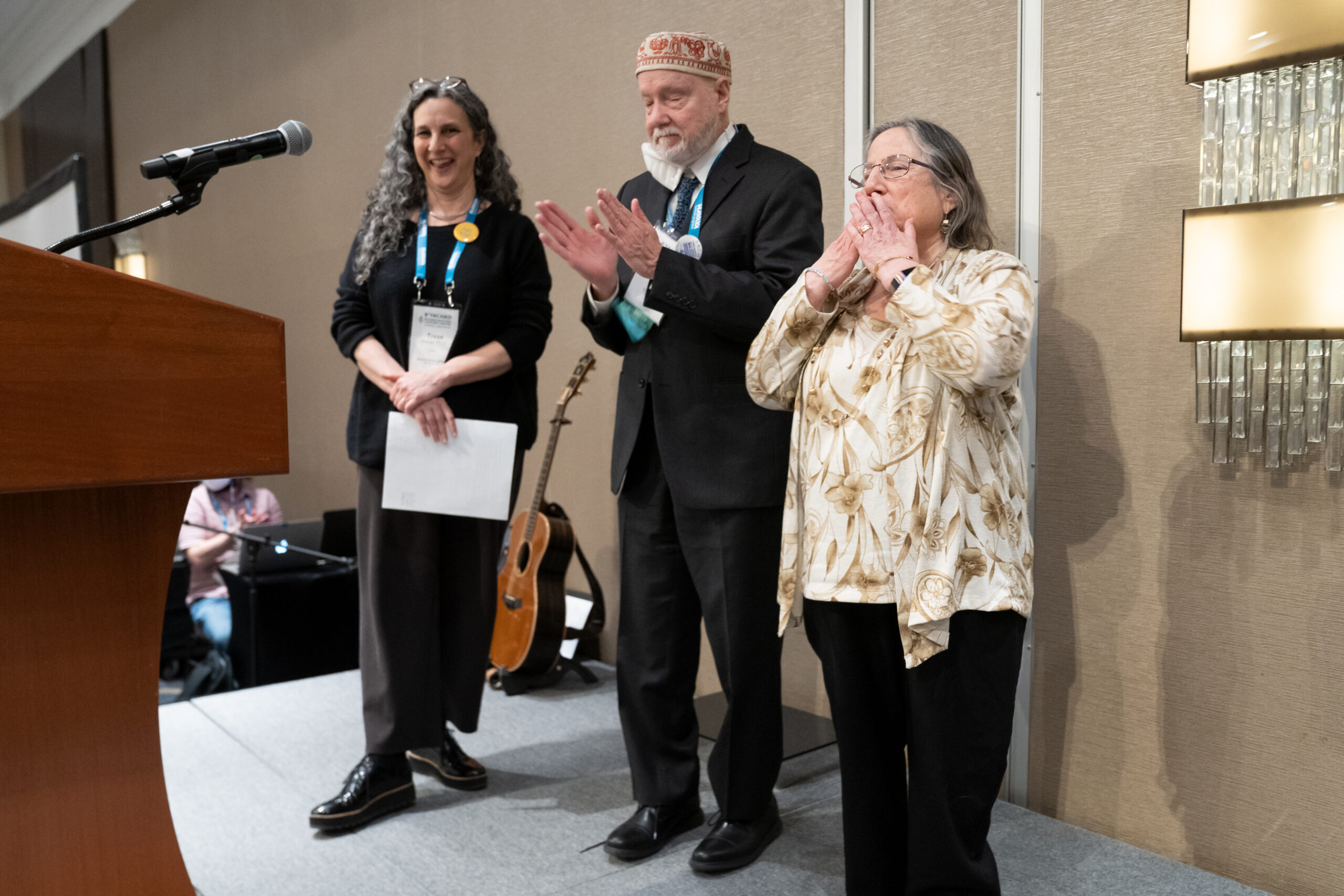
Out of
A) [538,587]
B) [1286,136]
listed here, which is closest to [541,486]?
[538,587]

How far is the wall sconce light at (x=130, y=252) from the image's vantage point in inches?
255

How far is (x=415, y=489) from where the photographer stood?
2262 millimetres

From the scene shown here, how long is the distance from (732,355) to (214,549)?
301 centimetres

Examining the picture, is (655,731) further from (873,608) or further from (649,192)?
(649,192)

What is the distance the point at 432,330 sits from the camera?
231 cm

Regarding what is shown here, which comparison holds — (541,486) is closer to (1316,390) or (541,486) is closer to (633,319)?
(633,319)

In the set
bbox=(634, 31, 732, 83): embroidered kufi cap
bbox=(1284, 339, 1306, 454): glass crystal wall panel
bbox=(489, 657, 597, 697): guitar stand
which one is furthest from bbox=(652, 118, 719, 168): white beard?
bbox=(489, 657, 597, 697): guitar stand

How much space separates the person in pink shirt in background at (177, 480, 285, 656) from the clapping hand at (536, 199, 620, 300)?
2.72 m

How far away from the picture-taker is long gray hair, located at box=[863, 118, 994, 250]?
159cm

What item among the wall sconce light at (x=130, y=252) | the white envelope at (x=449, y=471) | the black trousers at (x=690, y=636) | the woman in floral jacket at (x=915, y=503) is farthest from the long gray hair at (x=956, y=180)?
the wall sconce light at (x=130, y=252)

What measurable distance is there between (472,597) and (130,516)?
4.05ft

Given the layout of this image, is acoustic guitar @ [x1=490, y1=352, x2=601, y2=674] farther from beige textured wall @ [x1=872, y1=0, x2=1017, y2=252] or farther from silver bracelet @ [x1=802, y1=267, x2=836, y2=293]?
silver bracelet @ [x1=802, y1=267, x2=836, y2=293]

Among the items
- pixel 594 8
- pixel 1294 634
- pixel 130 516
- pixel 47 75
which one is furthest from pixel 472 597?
pixel 47 75

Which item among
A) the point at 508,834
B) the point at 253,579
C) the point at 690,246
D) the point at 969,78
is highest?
the point at 969,78
